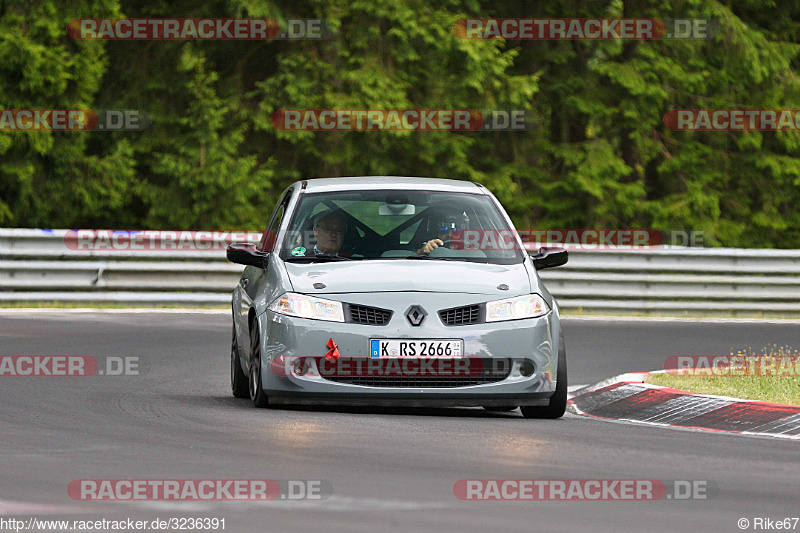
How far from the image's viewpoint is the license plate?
35.3 feet

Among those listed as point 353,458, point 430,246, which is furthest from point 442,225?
point 353,458

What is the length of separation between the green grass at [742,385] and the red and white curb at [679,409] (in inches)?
11.4

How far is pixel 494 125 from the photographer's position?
32.0 m

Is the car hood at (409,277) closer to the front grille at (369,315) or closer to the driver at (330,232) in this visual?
the front grille at (369,315)

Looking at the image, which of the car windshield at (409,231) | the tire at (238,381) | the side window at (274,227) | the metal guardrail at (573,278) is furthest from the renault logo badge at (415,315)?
the metal guardrail at (573,278)

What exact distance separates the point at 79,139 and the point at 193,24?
12.0ft

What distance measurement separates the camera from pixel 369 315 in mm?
10891

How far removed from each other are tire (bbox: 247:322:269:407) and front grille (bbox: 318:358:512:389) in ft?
1.90

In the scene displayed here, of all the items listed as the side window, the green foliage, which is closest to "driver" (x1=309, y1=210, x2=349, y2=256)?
the side window

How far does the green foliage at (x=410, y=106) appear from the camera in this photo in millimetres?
28906

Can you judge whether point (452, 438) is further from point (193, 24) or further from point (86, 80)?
point (193, 24)

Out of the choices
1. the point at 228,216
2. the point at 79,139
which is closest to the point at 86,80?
the point at 79,139

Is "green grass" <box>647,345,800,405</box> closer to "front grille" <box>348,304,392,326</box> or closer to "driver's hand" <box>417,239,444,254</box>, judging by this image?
"driver's hand" <box>417,239,444,254</box>

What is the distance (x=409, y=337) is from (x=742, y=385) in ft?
11.4
